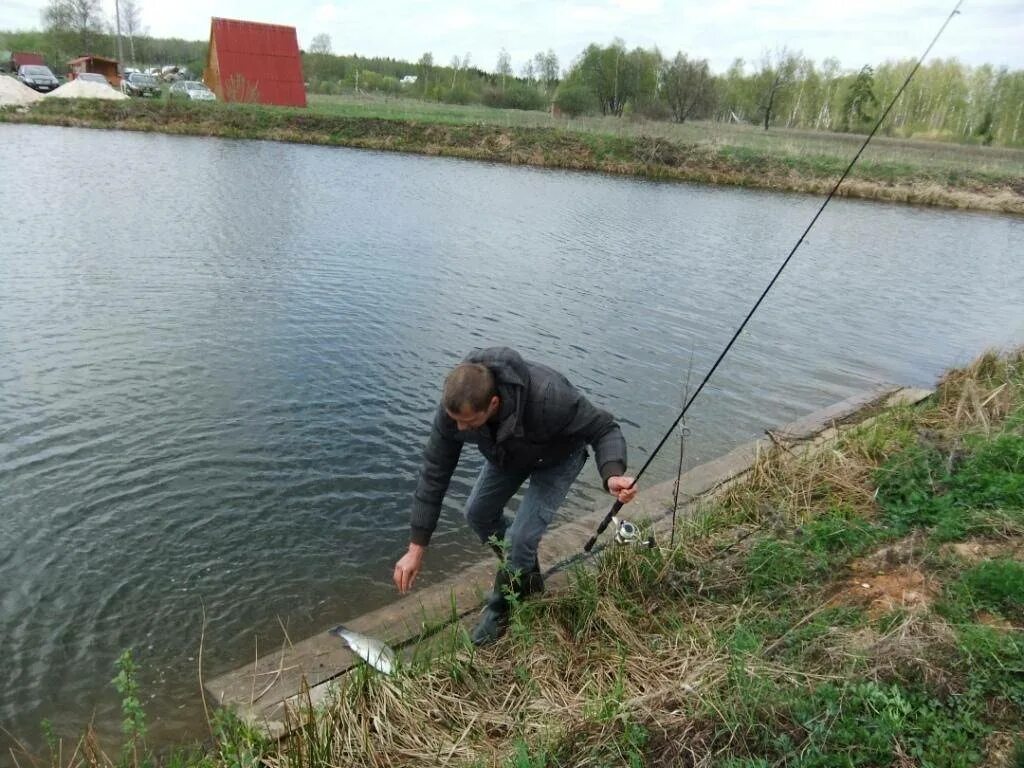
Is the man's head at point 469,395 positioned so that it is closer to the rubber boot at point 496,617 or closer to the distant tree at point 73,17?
the rubber boot at point 496,617

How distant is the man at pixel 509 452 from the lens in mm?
3717

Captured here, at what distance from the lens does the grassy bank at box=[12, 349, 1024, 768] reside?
3088mm

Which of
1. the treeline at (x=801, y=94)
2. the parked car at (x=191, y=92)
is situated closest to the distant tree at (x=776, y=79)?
the treeline at (x=801, y=94)

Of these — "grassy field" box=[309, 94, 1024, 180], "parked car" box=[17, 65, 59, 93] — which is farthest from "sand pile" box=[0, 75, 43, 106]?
"grassy field" box=[309, 94, 1024, 180]

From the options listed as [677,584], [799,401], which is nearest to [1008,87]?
[799,401]

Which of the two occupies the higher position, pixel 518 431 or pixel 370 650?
pixel 518 431

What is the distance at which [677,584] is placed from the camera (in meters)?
4.54

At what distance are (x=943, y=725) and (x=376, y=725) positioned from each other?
2.50 metres

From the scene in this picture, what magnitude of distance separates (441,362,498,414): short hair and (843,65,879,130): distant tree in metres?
40.0

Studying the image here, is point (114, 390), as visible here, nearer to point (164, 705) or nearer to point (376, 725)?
point (164, 705)

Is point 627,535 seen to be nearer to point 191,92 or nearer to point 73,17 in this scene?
point 191,92

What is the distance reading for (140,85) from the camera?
46281 millimetres

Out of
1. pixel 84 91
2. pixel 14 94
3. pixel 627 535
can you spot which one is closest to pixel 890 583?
pixel 627 535

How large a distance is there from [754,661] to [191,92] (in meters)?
50.5
